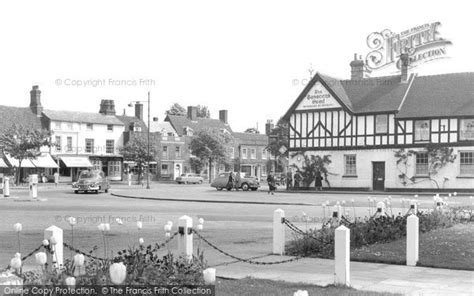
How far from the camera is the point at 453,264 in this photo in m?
10.5

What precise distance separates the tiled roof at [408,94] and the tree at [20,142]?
2544cm

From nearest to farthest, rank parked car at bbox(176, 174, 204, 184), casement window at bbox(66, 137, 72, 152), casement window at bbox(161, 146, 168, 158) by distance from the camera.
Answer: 1. casement window at bbox(66, 137, 72, 152)
2. parked car at bbox(176, 174, 204, 184)
3. casement window at bbox(161, 146, 168, 158)

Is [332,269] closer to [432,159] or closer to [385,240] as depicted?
[385,240]

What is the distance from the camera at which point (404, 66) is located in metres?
44.5

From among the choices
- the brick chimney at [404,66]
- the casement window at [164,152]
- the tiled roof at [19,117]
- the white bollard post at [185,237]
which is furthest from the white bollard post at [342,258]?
the casement window at [164,152]

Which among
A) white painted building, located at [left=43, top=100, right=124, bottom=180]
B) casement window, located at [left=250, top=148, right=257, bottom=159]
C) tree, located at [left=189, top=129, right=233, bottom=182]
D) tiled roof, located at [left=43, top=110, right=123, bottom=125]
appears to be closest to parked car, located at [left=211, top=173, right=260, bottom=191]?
white painted building, located at [left=43, top=100, right=124, bottom=180]

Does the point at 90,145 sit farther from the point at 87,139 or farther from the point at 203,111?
the point at 203,111

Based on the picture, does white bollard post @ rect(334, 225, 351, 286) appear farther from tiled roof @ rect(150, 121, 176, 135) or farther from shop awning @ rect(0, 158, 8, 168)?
tiled roof @ rect(150, 121, 176, 135)

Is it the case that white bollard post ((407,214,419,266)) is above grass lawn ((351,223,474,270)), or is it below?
above


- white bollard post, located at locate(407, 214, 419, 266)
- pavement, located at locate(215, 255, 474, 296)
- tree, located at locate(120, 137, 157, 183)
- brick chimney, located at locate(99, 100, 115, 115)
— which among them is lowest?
pavement, located at locate(215, 255, 474, 296)

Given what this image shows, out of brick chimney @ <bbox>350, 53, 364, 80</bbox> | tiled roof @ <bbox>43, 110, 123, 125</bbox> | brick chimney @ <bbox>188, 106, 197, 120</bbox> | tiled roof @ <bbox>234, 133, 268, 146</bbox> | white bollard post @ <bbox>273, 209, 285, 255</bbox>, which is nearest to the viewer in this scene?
white bollard post @ <bbox>273, 209, 285, 255</bbox>

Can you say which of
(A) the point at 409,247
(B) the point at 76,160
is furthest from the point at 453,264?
(B) the point at 76,160

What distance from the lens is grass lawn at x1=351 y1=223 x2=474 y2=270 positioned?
35.2 ft

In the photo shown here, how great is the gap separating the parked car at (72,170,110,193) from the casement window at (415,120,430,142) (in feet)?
74.8
